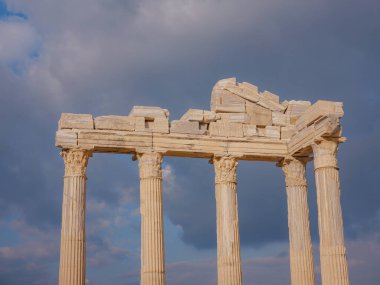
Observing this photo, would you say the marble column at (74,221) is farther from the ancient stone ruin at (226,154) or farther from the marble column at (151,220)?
the marble column at (151,220)

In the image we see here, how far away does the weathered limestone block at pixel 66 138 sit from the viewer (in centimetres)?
3419

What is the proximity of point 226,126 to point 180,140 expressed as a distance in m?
2.76

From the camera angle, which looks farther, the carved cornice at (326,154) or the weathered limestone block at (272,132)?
the weathered limestone block at (272,132)

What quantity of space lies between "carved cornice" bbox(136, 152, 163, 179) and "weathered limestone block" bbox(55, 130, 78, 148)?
3527mm

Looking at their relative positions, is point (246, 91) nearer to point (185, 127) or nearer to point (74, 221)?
point (185, 127)

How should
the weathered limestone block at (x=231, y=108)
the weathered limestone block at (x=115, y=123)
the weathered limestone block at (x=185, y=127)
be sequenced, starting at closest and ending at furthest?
the weathered limestone block at (x=115, y=123), the weathered limestone block at (x=185, y=127), the weathered limestone block at (x=231, y=108)

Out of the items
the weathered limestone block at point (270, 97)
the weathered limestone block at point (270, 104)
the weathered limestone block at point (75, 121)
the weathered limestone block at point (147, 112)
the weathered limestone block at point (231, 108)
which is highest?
the weathered limestone block at point (270, 97)

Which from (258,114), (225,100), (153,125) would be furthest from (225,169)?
(153,125)

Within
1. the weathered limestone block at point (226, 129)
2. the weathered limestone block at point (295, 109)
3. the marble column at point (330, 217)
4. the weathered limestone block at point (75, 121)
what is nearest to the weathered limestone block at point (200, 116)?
the weathered limestone block at point (226, 129)

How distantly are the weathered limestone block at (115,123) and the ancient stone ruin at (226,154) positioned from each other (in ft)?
0.17

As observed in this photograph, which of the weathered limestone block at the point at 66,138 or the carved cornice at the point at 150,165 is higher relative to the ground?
the weathered limestone block at the point at 66,138

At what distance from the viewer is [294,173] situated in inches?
1510

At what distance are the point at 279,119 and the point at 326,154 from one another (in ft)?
15.1

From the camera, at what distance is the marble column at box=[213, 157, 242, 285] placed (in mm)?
35688
